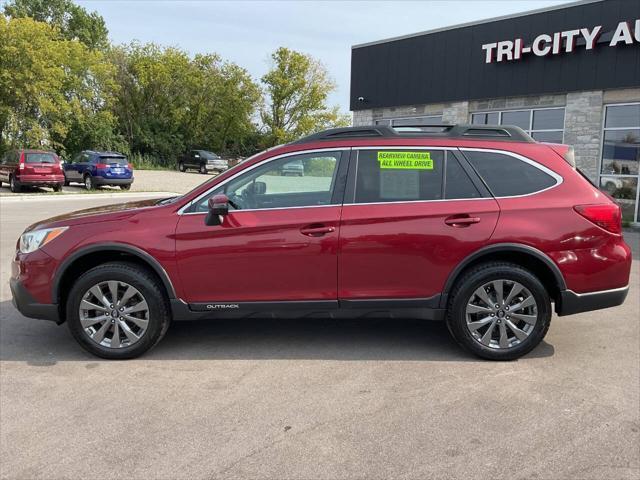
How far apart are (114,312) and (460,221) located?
9.28 feet

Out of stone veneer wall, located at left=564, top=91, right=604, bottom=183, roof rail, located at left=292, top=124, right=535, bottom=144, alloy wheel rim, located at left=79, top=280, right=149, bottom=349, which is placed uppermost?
stone veneer wall, located at left=564, top=91, right=604, bottom=183

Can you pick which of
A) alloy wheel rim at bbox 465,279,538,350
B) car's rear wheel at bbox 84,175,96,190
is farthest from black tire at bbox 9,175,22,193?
alloy wheel rim at bbox 465,279,538,350

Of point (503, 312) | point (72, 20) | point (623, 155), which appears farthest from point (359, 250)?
point (72, 20)

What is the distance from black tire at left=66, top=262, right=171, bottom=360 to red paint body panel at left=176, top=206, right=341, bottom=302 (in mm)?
255

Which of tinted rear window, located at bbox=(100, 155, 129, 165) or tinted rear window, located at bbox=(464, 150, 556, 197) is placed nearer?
tinted rear window, located at bbox=(464, 150, 556, 197)

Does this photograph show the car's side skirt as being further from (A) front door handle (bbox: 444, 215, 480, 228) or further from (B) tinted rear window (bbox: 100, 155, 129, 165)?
(B) tinted rear window (bbox: 100, 155, 129, 165)

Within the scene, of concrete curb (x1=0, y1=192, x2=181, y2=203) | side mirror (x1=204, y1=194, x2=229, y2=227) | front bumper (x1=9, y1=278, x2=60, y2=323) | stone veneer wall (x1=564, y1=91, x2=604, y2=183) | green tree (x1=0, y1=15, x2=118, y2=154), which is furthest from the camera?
green tree (x1=0, y1=15, x2=118, y2=154)

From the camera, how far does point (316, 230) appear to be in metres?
4.31

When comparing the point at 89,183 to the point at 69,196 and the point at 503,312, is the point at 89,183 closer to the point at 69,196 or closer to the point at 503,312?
the point at 69,196

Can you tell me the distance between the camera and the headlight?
4441 millimetres

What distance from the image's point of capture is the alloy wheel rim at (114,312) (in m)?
4.38

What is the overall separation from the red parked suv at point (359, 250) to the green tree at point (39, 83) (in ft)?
92.3

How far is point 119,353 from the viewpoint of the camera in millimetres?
4422

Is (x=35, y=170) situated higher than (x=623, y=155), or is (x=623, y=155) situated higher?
(x=623, y=155)
